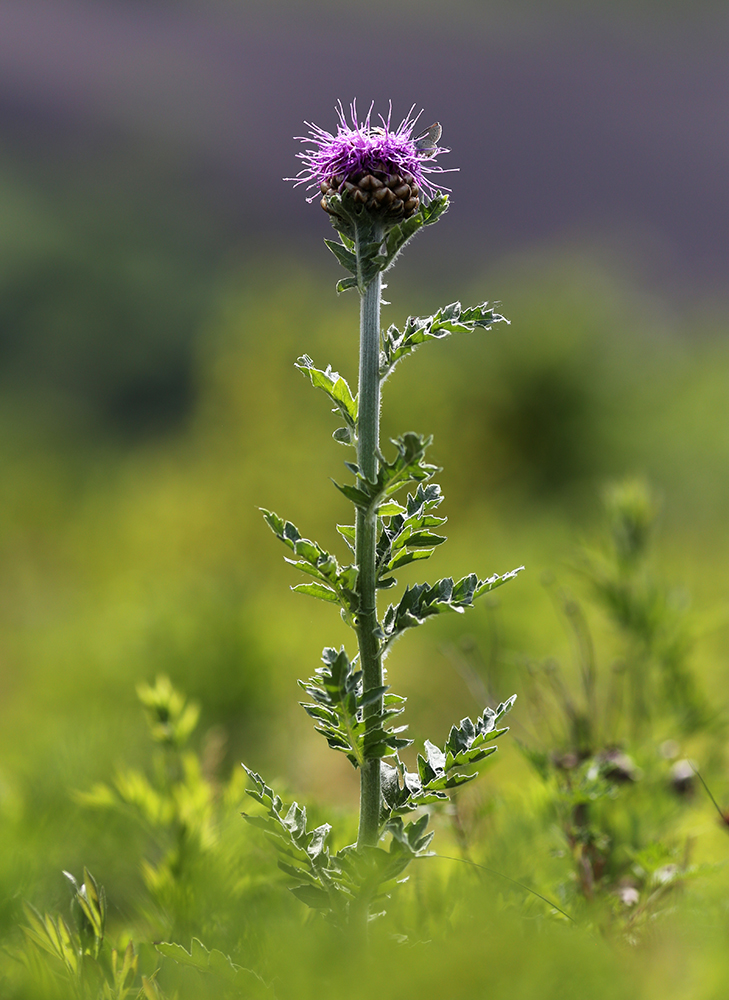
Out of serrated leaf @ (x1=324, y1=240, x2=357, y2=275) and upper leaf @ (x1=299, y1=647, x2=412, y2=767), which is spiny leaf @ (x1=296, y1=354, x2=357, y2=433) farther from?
upper leaf @ (x1=299, y1=647, x2=412, y2=767)

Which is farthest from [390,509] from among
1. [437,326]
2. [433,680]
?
[433,680]

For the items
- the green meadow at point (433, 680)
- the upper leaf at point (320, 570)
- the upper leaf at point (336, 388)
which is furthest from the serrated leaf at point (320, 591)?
the green meadow at point (433, 680)

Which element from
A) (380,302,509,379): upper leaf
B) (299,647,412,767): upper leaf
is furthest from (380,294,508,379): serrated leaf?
(299,647,412,767): upper leaf

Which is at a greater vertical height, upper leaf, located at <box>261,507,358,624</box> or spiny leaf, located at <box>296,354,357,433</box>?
spiny leaf, located at <box>296,354,357,433</box>

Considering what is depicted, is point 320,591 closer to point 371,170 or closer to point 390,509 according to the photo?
point 390,509

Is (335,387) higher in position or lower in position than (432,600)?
higher

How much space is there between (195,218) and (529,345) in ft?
79.8

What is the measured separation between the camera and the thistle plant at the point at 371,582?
69 centimetres

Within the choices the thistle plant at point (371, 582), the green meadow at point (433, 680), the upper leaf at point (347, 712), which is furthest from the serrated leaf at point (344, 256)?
the green meadow at point (433, 680)

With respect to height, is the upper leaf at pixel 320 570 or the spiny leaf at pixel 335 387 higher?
the spiny leaf at pixel 335 387

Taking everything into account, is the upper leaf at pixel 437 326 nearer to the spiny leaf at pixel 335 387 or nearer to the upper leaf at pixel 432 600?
the spiny leaf at pixel 335 387

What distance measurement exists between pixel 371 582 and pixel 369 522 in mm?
55

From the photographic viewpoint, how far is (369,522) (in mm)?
706

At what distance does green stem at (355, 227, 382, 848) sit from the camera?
2.33 feet
